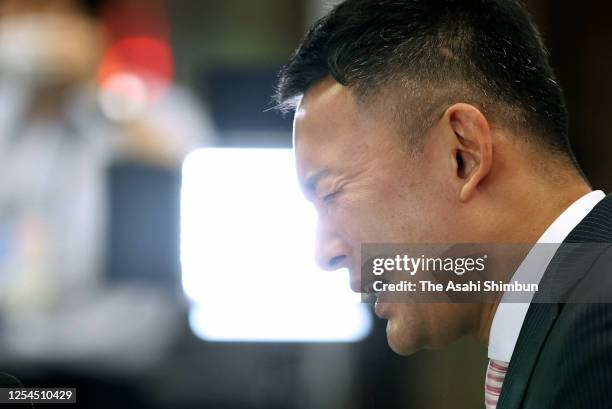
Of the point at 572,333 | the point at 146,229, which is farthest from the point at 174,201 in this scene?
the point at 572,333

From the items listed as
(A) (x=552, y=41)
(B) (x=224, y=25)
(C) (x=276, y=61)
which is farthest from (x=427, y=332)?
(B) (x=224, y=25)

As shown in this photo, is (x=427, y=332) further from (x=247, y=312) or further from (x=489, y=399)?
(x=247, y=312)

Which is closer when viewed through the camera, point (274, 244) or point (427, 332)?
point (427, 332)

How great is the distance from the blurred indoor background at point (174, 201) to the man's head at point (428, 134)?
0.55 meters

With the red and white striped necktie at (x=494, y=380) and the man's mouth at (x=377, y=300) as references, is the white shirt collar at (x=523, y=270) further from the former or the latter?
the man's mouth at (x=377, y=300)

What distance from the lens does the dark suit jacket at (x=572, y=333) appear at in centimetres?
61

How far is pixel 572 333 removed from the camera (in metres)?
0.65

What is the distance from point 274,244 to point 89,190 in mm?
677

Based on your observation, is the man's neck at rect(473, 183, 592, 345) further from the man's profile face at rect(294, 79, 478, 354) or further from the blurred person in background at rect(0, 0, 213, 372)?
the blurred person in background at rect(0, 0, 213, 372)

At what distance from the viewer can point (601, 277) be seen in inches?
26.8

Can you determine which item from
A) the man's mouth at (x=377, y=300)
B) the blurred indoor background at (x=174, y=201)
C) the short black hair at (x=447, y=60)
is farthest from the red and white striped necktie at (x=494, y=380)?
the blurred indoor background at (x=174, y=201)

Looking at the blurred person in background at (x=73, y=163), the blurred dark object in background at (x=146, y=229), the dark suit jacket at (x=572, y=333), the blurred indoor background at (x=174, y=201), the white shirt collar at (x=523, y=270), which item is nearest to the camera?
the dark suit jacket at (x=572, y=333)

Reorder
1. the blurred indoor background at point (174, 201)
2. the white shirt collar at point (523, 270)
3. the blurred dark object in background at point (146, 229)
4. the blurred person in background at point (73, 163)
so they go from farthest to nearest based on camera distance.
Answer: the blurred dark object in background at point (146, 229) → the blurred person in background at point (73, 163) → the blurred indoor background at point (174, 201) → the white shirt collar at point (523, 270)

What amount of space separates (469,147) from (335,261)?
199 mm
